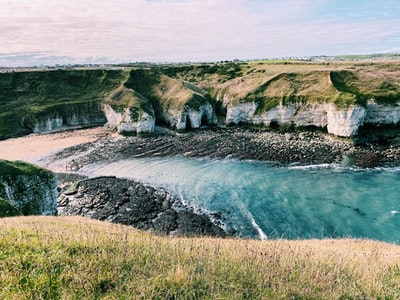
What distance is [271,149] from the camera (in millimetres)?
62625

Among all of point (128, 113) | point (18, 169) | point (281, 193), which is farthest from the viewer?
point (128, 113)

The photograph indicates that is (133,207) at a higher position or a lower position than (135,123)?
lower

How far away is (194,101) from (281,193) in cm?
4945

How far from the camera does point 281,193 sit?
42906mm

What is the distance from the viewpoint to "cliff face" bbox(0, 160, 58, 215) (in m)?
29.5

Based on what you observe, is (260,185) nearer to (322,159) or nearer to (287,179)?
(287,179)

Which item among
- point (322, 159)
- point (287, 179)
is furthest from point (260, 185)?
point (322, 159)

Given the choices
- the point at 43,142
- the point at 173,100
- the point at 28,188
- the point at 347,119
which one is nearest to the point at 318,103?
the point at 347,119

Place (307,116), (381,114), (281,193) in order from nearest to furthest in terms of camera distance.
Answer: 1. (281,193)
2. (381,114)
3. (307,116)

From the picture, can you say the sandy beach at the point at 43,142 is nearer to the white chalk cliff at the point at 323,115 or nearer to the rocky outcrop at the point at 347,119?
the white chalk cliff at the point at 323,115

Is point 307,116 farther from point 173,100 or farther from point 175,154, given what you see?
point 173,100

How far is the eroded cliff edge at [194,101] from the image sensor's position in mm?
75125

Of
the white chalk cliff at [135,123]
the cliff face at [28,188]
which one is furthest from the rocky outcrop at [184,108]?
the cliff face at [28,188]

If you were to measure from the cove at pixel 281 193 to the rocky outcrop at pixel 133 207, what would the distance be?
245 centimetres
